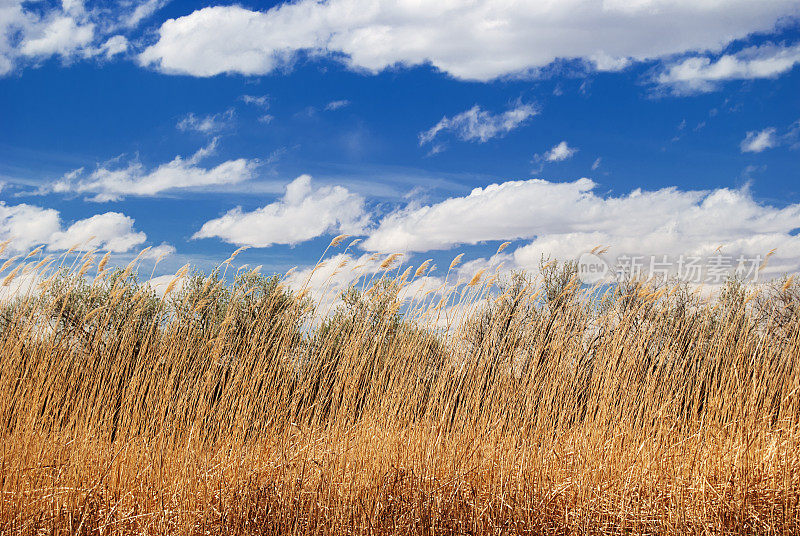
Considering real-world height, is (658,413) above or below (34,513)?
above

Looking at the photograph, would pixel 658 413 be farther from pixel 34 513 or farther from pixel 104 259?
pixel 104 259

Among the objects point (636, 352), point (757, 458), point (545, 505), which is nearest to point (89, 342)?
point (545, 505)

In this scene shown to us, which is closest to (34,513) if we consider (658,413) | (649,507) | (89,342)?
(89,342)

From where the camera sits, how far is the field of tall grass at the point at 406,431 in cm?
271

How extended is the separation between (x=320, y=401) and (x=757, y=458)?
8.73 ft

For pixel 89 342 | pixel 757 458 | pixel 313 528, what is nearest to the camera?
pixel 313 528

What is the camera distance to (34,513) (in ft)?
8.93

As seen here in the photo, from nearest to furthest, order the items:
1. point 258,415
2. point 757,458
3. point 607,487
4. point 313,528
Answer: point 313,528 → point 607,487 → point 757,458 → point 258,415

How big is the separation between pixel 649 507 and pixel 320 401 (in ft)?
6.57

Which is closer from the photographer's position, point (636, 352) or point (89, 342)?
point (636, 352)

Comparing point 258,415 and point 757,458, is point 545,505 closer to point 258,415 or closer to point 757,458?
point 757,458

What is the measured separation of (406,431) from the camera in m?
3.38

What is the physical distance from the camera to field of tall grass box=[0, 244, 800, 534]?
2.71 metres

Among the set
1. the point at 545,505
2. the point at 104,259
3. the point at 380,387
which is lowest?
the point at 545,505
